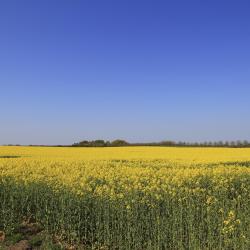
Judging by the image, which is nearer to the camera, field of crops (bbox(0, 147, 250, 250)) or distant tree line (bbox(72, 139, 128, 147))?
field of crops (bbox(0, 147, 250, 250))

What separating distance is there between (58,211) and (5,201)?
8.51ft

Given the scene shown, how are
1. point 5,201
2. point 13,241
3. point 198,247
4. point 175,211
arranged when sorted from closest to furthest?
point 198,247 < point 13,241 < point 175,211 < point 5,201

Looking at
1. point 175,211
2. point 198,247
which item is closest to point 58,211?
point 175,211

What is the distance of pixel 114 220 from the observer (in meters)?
13.0

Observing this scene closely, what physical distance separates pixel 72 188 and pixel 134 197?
2.46 meters

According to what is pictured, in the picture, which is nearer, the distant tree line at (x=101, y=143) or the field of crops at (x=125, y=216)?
the field of crops at (x=125, y=216)

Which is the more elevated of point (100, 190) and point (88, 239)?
point (100, 190)

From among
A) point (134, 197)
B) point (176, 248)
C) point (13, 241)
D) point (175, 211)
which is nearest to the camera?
point (176, 248)

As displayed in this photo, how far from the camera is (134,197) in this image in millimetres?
14461

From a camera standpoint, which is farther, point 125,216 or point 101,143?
point 101,143

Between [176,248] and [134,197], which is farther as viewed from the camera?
[134,197]

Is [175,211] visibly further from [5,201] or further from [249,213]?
[5,201]

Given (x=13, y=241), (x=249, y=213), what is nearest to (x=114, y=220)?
(x=13, y=241)

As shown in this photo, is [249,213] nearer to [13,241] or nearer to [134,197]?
[134,197]
